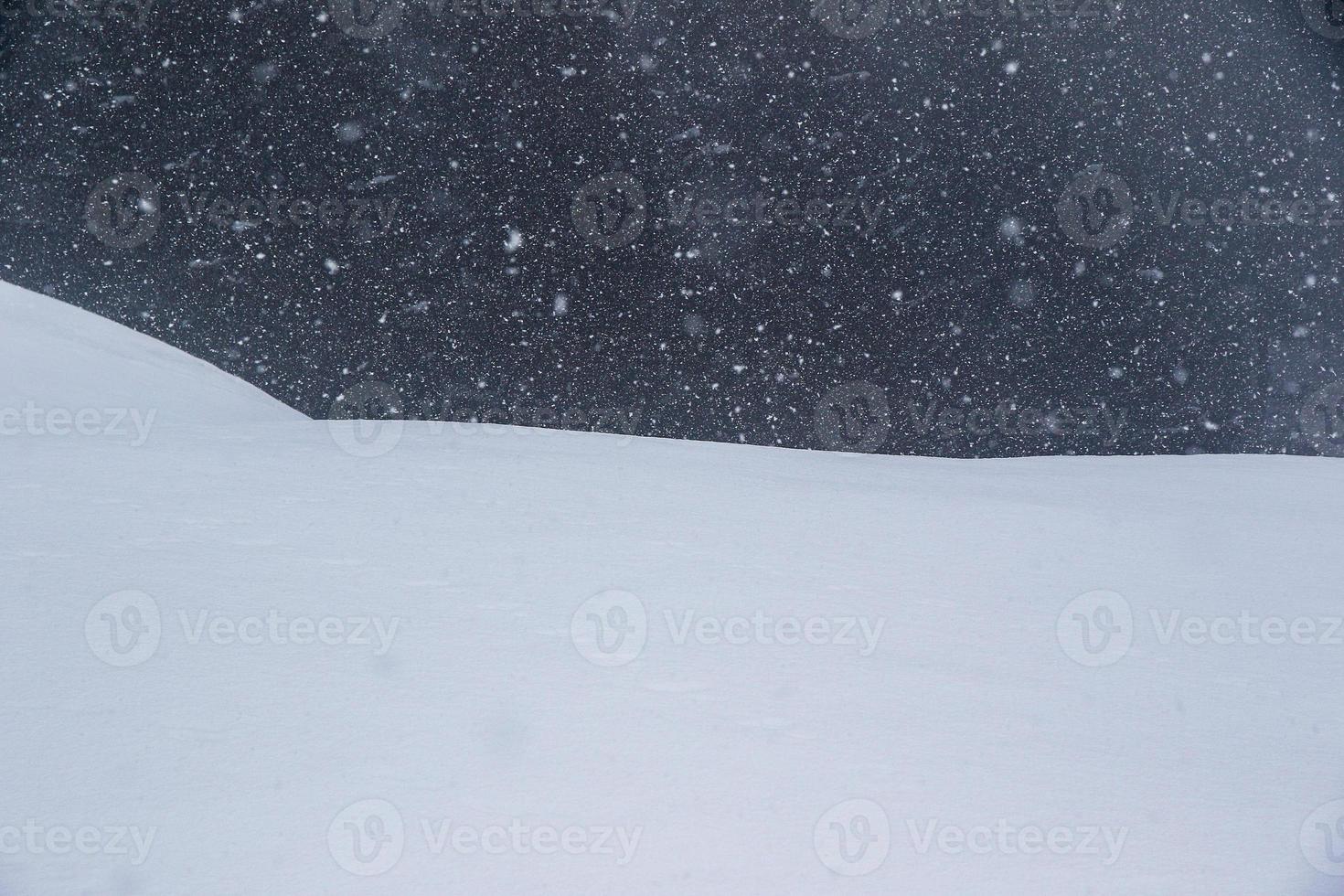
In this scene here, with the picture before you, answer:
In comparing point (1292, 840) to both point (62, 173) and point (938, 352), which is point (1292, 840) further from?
point (62, 173)

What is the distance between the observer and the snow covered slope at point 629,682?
69 cm

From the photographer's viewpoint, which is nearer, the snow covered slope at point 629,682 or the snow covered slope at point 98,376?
the snow covered slope at point 629,682

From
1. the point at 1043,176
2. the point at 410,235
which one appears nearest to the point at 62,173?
the point at 410,235

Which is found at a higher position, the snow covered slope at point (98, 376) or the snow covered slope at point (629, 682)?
the snow covered slope at point (98, 376)

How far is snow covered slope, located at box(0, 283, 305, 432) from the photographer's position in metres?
1.43

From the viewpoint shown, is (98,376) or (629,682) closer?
(629,682)

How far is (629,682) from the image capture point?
2.90ft

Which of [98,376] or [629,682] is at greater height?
[98,376]

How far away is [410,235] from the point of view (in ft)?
5.57

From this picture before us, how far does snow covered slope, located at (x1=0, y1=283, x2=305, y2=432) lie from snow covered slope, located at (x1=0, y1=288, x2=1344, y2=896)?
0.13ft

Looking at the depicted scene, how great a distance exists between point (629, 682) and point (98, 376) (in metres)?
1.22

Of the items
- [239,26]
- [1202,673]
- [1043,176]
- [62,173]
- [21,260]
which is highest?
[1043,176]

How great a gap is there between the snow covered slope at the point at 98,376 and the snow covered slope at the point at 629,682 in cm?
4

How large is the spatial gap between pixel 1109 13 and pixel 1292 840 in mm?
1524
